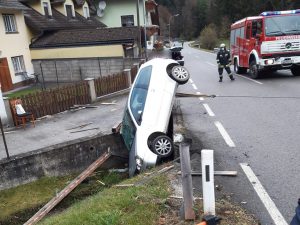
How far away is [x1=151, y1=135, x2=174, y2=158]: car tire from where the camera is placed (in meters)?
6.73

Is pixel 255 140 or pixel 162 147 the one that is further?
pixel 255 140

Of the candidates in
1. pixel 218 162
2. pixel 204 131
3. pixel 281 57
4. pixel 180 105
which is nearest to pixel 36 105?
pixel 180 105

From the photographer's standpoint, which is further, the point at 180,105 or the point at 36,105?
the point at 36,105

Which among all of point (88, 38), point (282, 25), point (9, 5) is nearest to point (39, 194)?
point (282, 25)

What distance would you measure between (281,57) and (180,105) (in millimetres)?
6290

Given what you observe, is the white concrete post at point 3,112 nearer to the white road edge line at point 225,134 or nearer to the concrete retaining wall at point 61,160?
the concrete retaining wall at point 61,160

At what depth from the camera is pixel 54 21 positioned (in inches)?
1134

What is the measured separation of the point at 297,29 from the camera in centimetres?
1520

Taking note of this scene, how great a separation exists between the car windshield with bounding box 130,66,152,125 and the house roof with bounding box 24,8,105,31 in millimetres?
19847

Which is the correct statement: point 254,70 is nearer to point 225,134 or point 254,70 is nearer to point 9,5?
point 225,134

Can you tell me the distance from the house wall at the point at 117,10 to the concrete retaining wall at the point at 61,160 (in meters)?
32.7

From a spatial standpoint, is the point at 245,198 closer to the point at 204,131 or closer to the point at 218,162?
the point at 218,162

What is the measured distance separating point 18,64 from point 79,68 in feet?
15.2

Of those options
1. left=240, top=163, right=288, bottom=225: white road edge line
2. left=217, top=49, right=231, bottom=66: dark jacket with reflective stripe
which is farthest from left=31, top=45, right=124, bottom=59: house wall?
left=240, top=163, right=288, bottom=225: white road edge line
